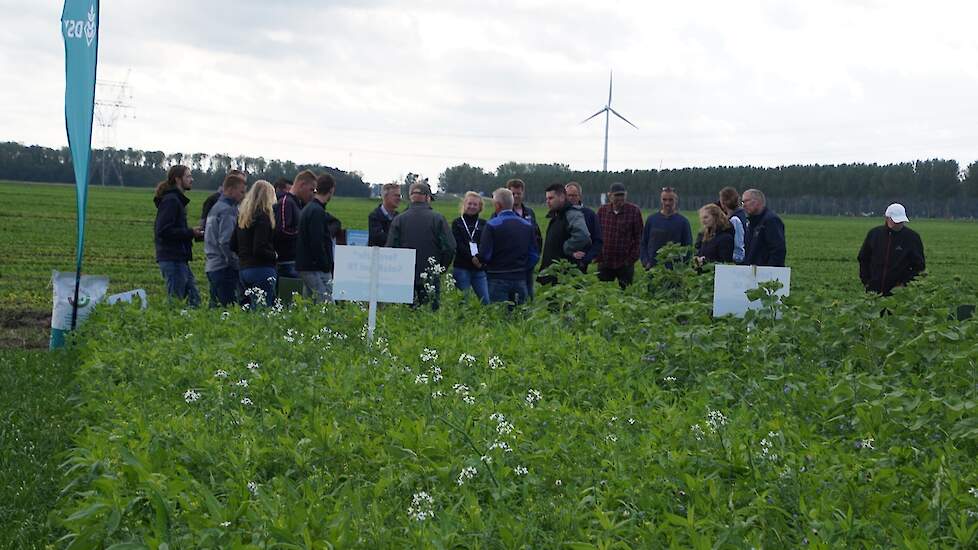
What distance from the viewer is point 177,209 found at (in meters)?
11.3

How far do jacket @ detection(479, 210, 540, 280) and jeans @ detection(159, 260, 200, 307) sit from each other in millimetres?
3186

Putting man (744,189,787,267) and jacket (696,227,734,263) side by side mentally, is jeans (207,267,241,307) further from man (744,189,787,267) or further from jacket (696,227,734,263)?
man (744,189,787,267)

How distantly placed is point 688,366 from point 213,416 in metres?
3.29

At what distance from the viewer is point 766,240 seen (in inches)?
433

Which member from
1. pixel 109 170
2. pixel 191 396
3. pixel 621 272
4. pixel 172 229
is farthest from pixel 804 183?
pixel 191 396

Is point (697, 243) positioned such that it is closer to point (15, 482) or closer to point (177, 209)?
point (177, 209)

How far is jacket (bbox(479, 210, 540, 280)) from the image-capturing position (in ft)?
36.9

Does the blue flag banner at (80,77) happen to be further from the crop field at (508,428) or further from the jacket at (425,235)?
the jacket at (425,235)

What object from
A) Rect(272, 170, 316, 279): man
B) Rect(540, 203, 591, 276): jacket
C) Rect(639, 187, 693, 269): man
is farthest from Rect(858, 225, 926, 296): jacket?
Rect(272, 170, 316, 279): man

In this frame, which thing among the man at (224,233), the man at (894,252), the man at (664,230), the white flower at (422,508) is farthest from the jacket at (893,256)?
the white flower at (422,508)

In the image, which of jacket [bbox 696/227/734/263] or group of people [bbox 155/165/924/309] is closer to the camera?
group of people [bbox 155/165/924/309]

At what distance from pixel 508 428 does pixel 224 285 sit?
277 inches

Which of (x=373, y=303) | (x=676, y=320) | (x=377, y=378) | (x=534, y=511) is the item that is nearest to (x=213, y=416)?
(x=377, y=378)

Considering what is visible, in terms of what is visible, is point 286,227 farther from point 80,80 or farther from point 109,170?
point 109,170
